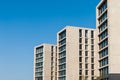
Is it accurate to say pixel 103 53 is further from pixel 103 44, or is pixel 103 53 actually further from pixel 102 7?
pixel 102 7

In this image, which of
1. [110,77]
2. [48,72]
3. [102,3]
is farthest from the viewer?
[48,72]

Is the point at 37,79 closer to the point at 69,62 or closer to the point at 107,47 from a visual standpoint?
the point at 69,62

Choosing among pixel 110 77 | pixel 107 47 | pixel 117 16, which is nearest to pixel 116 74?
pixel 110 77

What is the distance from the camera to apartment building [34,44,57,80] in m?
147

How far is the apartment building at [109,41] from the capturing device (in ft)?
262

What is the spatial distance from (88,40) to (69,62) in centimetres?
1401

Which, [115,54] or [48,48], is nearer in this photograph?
[115,54]

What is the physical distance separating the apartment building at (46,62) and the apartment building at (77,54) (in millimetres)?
20826

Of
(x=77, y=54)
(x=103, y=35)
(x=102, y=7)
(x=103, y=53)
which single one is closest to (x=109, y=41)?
(x=103, y=53)

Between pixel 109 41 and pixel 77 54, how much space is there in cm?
4016

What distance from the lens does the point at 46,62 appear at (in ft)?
486

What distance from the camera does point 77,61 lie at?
120 meters

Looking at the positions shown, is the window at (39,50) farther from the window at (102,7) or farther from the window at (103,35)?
the window at (103,35)

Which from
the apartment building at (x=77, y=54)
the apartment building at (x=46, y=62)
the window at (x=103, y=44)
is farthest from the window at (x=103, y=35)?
the apartment building at (x=46, y=62)
